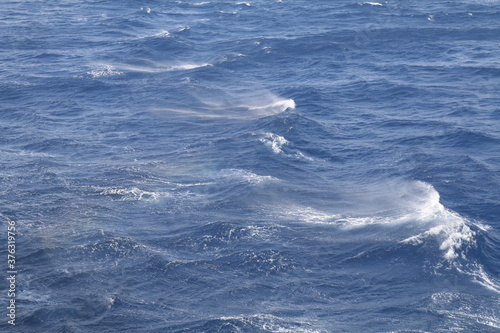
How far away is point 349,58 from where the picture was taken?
437 ft

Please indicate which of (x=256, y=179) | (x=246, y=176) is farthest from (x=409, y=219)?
(x=246, y=176)

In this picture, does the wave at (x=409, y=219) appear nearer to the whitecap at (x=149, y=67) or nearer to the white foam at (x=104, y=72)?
the whitecap at (x=149, y=67)

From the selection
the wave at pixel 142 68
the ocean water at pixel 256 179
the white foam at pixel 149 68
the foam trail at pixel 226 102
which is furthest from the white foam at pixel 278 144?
the white foam at pixel 149 68

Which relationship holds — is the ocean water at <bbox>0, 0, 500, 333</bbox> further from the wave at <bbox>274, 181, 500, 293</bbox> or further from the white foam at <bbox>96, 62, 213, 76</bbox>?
the white foam at <bbox>96, 62, 213, 76</bbox>

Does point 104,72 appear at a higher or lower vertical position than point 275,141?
higher

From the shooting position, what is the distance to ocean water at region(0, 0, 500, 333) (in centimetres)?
6150

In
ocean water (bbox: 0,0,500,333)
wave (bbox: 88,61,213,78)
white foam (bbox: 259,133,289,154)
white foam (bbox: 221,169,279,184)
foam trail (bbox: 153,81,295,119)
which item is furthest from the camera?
wave (bbox: 88,61,213,78)

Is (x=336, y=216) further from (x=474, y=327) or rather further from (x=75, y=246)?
(x=75, y=246)

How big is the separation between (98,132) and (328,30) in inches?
2738

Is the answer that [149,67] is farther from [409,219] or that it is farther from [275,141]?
[409,219]

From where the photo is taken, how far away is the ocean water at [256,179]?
202ft

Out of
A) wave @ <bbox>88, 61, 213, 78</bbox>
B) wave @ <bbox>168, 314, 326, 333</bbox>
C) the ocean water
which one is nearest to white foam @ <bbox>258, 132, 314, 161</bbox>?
the ocean water

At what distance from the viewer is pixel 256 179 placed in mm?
82875

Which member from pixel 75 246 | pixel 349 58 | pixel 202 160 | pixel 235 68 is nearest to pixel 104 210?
pixel 75 246
